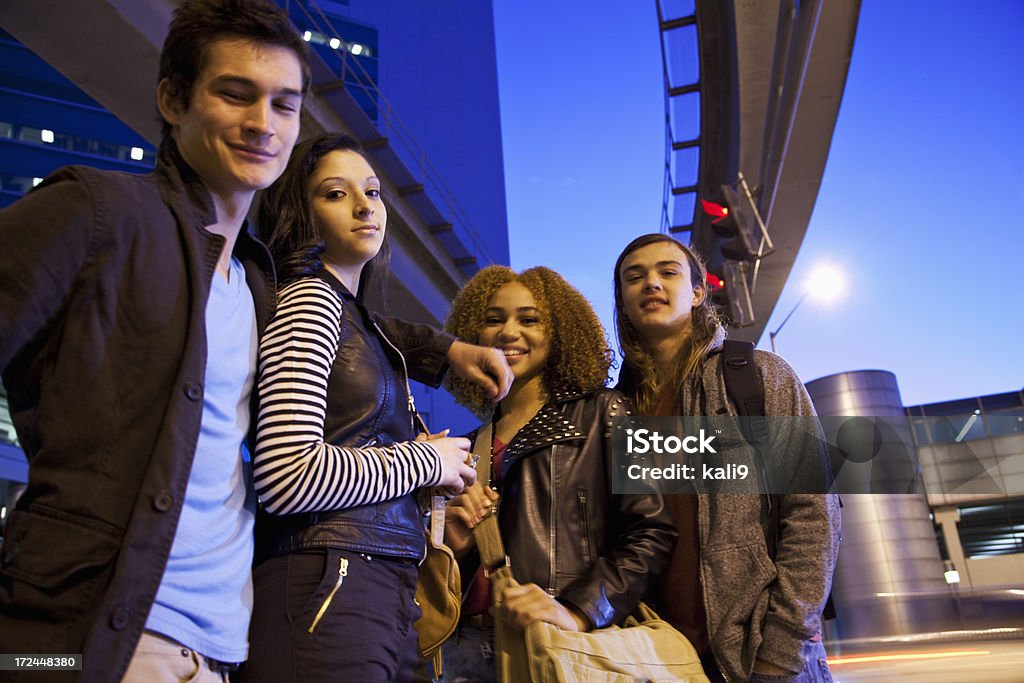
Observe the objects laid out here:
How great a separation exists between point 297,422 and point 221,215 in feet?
1.39

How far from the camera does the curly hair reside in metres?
2.73

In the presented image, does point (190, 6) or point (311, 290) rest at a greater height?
point (190, 6)

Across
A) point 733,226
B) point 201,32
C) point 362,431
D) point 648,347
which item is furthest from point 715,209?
point 201,32

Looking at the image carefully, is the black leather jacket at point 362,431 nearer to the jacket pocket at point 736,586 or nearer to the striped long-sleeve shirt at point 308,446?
the striped long-sleeve shirt at point 308,446

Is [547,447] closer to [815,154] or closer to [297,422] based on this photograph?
[297,422]

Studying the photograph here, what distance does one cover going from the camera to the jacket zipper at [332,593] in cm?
133

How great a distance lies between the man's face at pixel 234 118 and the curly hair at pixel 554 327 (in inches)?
61.9

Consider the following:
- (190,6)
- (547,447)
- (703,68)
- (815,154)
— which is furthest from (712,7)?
(190,6)

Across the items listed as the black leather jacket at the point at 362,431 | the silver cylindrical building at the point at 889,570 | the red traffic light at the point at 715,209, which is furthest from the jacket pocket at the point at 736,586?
the silver cylindrical building at the point at 889,570

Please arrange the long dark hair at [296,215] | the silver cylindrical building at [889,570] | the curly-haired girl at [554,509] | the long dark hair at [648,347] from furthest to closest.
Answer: the silver cylindrical building at [889,570] < the long dark hair at [648,347] < the curly-haired girl at [554,509] < the long dark hair at [296,215]

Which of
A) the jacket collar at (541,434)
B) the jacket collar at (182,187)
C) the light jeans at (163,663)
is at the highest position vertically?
the jacket collar at (182,187)

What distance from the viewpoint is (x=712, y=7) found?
7445 mm

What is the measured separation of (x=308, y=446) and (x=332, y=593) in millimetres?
282

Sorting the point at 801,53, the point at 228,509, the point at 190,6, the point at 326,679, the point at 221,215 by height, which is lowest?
the point at 326,679
